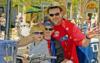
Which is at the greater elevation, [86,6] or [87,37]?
[86,6]

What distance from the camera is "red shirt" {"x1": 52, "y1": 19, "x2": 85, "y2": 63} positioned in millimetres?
5477

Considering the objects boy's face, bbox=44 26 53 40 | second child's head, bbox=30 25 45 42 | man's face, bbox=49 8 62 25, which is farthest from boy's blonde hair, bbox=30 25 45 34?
man's face, bbox=49 8 62 25

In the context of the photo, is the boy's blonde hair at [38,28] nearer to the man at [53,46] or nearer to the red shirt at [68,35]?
the man at [53,46]

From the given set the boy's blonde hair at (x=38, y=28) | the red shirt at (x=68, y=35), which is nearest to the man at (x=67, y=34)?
the red shirt at (x=68, y=35)

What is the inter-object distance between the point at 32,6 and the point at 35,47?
78 cm

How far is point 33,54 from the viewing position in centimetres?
507

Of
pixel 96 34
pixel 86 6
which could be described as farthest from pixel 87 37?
pixel 86 6

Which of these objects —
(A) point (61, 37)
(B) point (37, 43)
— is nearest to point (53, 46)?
(A) point (61, 37)

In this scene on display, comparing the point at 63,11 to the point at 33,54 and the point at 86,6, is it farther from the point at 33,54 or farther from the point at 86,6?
the point at 33,54

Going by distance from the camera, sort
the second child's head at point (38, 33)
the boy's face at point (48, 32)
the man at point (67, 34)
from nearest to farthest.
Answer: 1. the second child's head at point (38, 33)
2. the boy's face at point (48, 32)
3. the man at point (67, 34)

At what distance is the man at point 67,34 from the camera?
17.8ft

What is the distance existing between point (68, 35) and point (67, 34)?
2cm

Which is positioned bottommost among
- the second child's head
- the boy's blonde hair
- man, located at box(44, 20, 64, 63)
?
man, located at box(44, 20, 64, 63)

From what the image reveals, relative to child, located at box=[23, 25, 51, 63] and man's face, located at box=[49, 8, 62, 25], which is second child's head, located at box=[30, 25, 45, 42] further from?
man's face, located at box=[49, 8, 62, 25]
